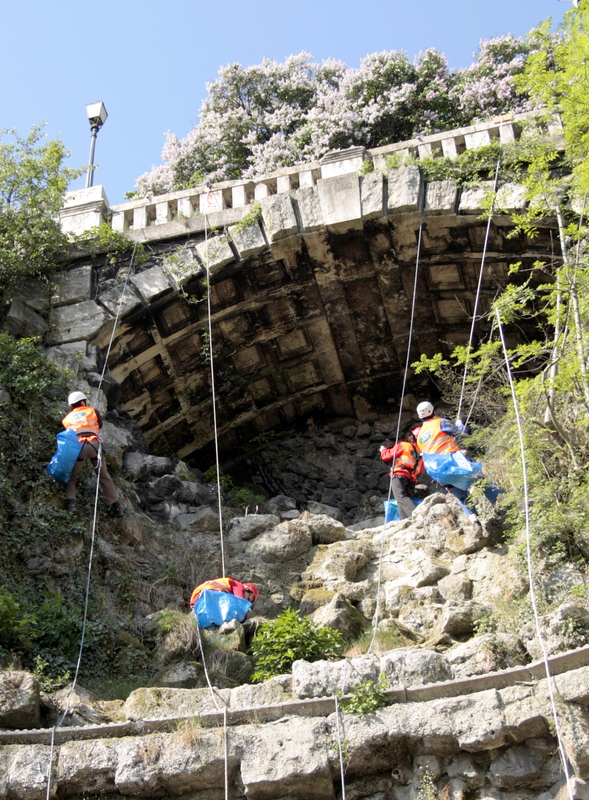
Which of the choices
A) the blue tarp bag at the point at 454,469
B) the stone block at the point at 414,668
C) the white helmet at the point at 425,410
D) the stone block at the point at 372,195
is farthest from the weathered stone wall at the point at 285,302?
the stone block at the point at 414,668

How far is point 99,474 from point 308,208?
3892mm

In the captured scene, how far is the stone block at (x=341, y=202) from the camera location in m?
10.1

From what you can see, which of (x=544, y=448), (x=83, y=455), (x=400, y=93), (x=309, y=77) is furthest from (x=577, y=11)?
(x=309, y=77)

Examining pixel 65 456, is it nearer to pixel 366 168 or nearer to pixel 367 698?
pixel 367 698

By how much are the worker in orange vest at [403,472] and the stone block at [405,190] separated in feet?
8.59

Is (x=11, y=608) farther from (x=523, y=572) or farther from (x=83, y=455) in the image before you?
(x=523, y=572)

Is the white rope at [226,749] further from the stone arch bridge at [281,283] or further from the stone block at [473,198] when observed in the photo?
the stone block at [473,198]

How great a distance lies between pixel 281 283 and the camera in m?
10.7

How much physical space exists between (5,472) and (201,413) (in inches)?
155

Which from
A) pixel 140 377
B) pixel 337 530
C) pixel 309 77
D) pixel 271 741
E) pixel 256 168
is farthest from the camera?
pixel 309 77

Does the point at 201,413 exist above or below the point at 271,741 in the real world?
above

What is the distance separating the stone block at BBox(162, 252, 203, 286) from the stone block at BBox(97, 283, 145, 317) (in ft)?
1.43

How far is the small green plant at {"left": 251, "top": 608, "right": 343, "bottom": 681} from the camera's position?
19.3ft

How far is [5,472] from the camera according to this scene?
7.71 meters
